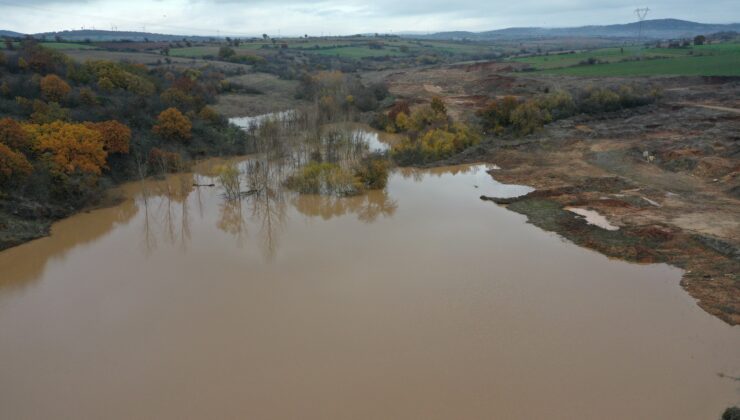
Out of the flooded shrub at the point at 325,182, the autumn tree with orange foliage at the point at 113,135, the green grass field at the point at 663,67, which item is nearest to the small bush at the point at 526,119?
the flooded shrub at the point at 325,182

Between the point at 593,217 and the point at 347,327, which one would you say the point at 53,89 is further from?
the point at 593,217

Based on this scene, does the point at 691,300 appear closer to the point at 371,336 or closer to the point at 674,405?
the point at 674,405

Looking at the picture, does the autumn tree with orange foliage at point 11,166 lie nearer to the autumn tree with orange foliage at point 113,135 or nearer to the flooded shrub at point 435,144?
the autumn tree with orange foliage at point 113,135

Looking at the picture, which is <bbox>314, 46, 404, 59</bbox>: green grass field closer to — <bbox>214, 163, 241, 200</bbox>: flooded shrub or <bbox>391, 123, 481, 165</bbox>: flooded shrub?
<bbox>391, 123, 481, 165</bbox>: flooded shrub

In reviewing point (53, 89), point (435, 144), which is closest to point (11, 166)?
point (53, 89)

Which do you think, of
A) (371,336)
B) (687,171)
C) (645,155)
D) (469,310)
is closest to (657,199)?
(687,171)
